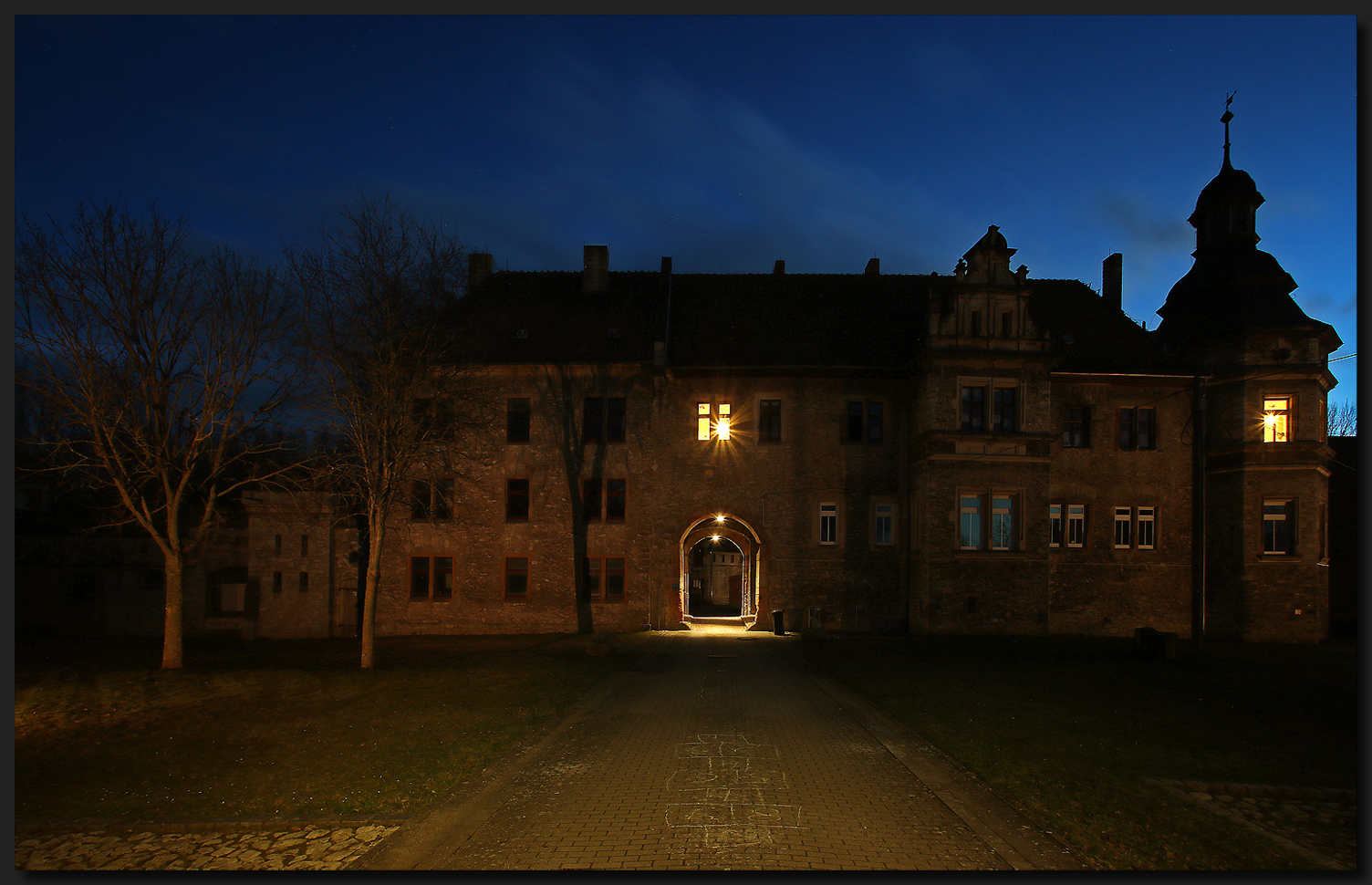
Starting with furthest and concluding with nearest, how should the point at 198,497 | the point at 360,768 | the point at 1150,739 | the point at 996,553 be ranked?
1. the point at 198,497
2. the point at 996,553
3. the point at 1150,739
4. the point at 360,768

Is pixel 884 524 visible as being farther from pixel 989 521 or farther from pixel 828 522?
pixel 989 521

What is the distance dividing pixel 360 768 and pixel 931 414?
21812 millimetres

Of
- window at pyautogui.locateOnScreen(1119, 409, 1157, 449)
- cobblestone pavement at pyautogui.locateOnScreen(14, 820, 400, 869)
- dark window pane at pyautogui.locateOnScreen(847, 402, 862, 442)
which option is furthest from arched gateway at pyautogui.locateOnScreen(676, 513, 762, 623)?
cobblestone pavement at pyautogui.locateOnScreen(14, 820, 400, 869)

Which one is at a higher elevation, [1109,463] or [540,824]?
[1109,463]

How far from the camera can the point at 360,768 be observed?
883 centimetres

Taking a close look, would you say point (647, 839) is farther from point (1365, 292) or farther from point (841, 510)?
point (841, 510)

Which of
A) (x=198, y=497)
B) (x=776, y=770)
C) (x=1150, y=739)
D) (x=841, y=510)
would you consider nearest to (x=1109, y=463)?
(x=841, y=510)

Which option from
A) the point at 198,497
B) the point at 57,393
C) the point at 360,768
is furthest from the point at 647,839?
the point at 198,497

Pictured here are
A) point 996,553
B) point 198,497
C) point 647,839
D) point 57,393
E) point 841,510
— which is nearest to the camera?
point 647,839

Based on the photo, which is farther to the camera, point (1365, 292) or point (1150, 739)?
point (1150, 739)

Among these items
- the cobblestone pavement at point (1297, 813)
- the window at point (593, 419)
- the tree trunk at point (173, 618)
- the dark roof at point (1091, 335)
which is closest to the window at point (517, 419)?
the window at point (593, 419)

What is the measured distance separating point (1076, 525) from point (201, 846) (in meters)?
29.0

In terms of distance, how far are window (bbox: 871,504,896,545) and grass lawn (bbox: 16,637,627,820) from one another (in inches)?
524

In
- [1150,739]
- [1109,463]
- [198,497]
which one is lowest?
[1150,739]
